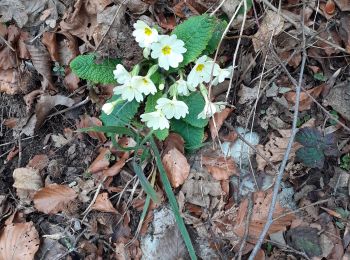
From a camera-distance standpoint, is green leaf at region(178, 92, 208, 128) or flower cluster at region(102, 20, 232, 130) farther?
green leaf at region(178, 92, 208, 128)

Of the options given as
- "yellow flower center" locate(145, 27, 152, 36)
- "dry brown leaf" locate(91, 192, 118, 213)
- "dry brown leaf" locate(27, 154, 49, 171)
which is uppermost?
"yellow flower center" locate(145, 27, 152, 36)

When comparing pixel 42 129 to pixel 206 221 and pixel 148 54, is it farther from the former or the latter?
pixel 206 221

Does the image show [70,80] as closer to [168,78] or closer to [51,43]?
[51,43]

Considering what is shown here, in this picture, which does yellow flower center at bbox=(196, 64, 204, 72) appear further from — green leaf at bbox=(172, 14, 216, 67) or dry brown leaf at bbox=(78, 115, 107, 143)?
dry brown leaf at bbox=(78, 115, 107, 143)

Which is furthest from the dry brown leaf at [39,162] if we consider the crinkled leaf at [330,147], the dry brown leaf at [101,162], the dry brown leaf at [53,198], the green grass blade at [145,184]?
the crinkled leaf at [330,147]

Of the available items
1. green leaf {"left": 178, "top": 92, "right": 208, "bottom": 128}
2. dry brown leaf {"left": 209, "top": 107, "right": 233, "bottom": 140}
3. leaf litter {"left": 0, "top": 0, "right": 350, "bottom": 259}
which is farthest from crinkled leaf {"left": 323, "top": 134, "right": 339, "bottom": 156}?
green leaf {"left": 178, "top": 92, "right": 208, "bottom": 128}

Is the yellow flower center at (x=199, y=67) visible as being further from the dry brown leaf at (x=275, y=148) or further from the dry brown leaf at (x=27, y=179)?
the dry brown leaf at (x=27, y=179)
